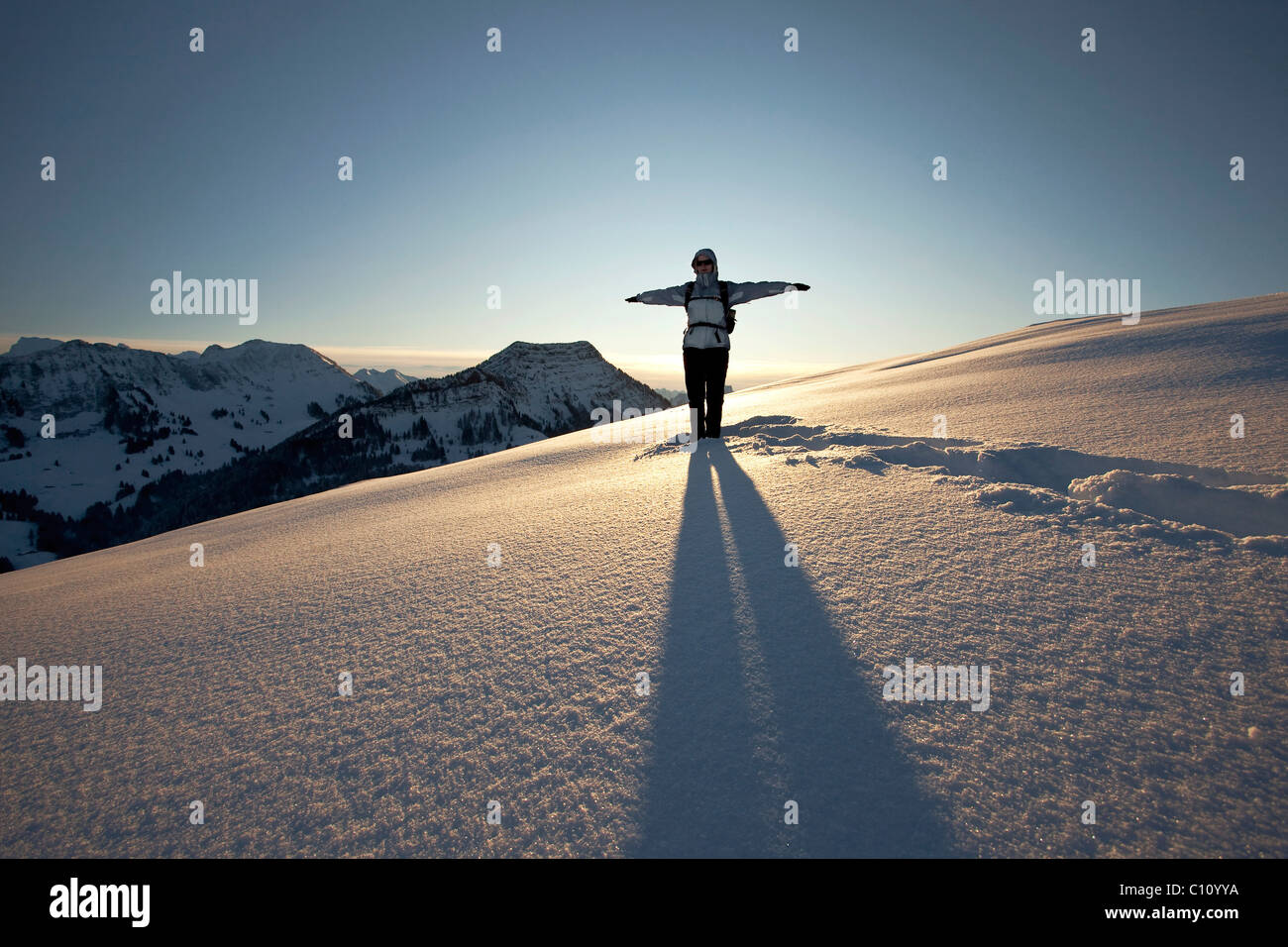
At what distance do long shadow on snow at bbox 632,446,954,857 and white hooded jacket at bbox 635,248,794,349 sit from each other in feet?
13.3

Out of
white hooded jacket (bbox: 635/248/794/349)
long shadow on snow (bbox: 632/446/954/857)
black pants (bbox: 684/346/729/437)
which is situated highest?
white hooded jacket (bbox: 635/248/794/349)

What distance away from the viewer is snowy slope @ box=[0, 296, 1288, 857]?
1.26m

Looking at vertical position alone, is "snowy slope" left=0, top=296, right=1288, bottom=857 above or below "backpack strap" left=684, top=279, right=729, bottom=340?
below

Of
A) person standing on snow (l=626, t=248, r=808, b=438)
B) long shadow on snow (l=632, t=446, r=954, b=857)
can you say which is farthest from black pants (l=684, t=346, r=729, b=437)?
long shadow on snow (l=632, t=446, r=954, b=857)

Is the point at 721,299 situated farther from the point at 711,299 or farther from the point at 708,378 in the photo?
the point at 708,378

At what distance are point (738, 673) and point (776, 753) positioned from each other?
35 cm

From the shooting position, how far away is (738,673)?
1.74 metres

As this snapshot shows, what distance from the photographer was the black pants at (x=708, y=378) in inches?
224

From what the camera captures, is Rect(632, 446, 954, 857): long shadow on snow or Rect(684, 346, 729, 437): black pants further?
Rect(684, 346, 729, 437): black pants

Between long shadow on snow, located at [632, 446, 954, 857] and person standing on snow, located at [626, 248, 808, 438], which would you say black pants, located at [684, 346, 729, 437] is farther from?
long shadow on snow, located at [632, 446, 954, 857]

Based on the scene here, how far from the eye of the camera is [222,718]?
6.06ft

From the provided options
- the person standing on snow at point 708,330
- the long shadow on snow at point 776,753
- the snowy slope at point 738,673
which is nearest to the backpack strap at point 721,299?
the person standing on snow at point 708,330

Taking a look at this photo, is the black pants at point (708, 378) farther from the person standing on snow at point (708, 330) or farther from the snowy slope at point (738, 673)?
the snowy slope at point (738, 673)
